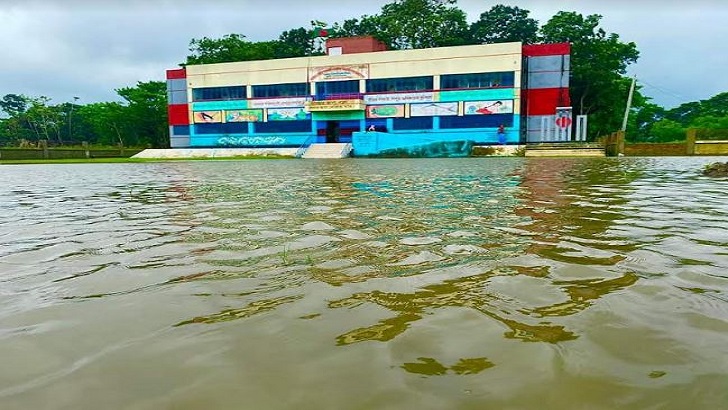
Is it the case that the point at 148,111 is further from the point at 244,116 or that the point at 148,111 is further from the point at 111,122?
the point at 244,116

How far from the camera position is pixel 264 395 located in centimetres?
148

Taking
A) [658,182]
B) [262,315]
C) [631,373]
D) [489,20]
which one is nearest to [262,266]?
[262,315]

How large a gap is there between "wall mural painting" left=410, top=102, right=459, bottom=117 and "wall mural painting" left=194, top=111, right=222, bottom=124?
57.3 ft

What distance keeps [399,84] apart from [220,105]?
641 inches

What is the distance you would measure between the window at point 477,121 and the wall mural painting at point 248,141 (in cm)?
1397

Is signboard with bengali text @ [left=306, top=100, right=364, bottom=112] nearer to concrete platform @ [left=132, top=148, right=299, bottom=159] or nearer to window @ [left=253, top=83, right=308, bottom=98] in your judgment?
window @ [left=253, top=83, right=308, bottom=98]

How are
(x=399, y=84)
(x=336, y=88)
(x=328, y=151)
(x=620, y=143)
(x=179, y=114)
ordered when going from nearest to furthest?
(x=620, y=143)
(x=328, y=151)
(x=399, y=84)
(x=336, y=88)
(x=179, y=114)

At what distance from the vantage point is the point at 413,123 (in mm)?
38531

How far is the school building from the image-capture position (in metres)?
36.2

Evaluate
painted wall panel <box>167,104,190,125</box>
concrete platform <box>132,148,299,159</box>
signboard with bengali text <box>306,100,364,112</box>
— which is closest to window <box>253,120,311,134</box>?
signboard with bengali text <box>306,100,364,112</box>

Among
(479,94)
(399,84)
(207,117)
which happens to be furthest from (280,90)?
(479,94)

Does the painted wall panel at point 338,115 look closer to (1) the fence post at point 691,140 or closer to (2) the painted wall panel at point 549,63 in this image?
(2) the painted wall panel at point 549,63

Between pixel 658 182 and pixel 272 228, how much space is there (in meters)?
7.63

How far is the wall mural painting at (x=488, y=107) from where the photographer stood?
118 ft
